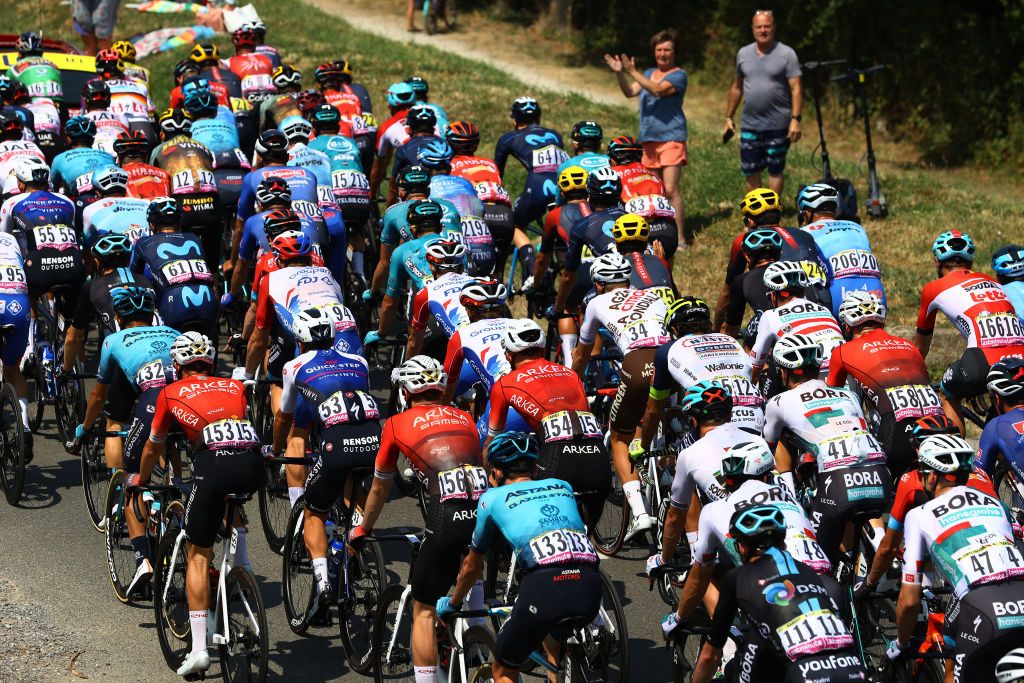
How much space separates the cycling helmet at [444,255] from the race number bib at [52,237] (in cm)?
412

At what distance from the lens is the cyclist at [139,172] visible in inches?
645

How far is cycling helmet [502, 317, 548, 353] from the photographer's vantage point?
35.9 ft

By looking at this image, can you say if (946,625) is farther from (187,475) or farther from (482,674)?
(187,475)

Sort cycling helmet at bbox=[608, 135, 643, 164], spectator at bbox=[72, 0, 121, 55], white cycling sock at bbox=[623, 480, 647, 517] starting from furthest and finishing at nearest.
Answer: spectator at bbox=[72, 0, 121, 55] → cycling helmet at bbox=[608, 135, 643, 164] → white cycling sock at bbox=[623, 480, 647, 517]

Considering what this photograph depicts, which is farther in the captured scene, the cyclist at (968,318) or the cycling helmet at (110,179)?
the cycling helmet at (110,179)

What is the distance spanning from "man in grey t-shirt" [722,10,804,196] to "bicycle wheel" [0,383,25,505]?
9180 mm

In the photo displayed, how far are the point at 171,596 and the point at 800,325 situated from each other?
212 inches

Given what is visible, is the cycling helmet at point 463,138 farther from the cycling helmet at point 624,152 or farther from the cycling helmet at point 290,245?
the cycling helmet at point 290,245

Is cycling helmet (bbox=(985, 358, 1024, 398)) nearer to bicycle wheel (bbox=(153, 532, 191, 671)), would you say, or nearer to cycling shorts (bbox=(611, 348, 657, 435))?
cycling shorts (bbox=(611, 348, 657, 435))

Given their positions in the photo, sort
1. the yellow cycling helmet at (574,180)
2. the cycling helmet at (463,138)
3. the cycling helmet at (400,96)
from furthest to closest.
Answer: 1. the cycling helmet at (400,96)
2. the cycling helmet at (463,138)
3. the yellow cycling helmet at (574,180)

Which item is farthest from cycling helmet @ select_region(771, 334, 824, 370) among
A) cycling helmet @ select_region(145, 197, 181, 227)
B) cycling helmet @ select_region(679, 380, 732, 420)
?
cycling helmet @ select_region(145, 197, 181, 227)

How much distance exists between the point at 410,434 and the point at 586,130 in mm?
7413

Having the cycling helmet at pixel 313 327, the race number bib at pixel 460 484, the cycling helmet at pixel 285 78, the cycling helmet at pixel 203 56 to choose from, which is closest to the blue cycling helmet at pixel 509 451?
the race number bib at pixel 460 484

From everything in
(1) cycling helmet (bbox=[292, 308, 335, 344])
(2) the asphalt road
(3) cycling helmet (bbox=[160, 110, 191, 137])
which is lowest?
(2) the asphalt road
